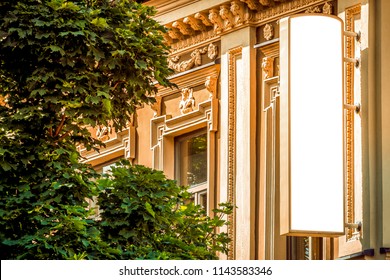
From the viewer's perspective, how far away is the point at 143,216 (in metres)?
18.1

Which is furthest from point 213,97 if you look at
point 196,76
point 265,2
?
point 265,2

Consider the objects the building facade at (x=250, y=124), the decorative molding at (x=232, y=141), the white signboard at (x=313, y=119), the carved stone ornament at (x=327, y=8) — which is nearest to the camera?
the white signboard at (x=313, y=119)

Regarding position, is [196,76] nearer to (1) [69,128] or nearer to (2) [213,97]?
(2) [213,97]

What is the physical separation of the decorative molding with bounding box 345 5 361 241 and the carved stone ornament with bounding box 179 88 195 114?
3930mm

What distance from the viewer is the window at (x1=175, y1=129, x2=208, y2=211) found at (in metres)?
23.3

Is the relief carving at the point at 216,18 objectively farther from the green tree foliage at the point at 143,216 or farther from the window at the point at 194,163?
the green tree foliage at the point at 143,216

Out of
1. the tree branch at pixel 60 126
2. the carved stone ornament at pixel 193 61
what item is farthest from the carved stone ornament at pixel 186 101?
the tree branch at pixel 60 126

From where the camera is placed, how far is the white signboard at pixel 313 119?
57.7 ft

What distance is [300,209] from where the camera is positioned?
682 inches

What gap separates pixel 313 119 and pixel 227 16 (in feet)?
17.3

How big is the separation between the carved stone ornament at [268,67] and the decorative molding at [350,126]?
1982 mm

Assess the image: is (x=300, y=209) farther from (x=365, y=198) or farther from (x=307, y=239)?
(x=307, y=239)

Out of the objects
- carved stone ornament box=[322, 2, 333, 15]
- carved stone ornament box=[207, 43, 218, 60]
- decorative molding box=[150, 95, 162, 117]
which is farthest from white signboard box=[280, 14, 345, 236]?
decorative molding box=[150, 95, 162, 117]
